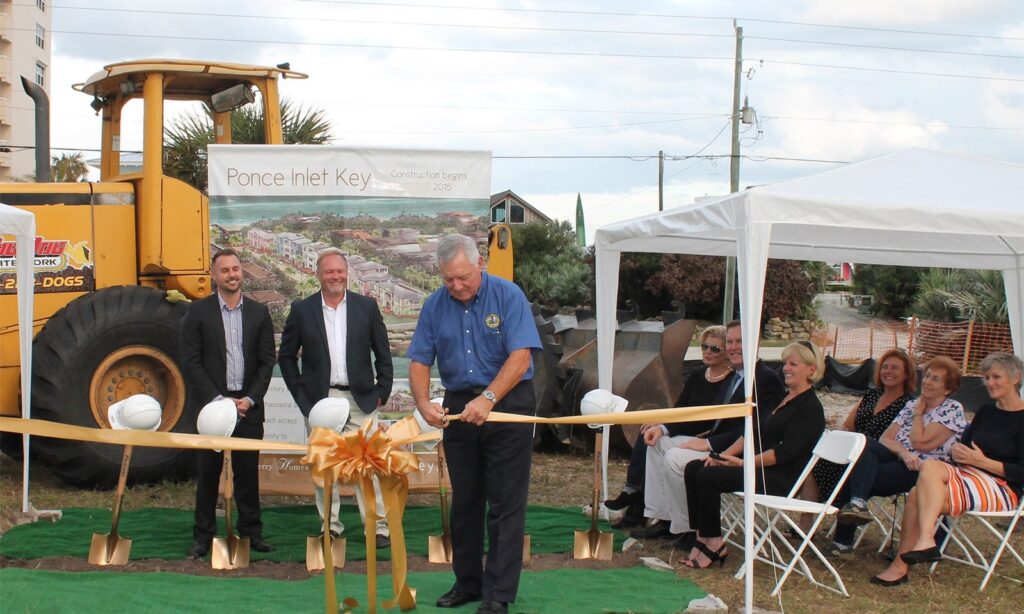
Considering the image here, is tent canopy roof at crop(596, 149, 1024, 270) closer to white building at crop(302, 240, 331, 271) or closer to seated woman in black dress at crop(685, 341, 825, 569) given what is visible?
seated woman in black dress at crop(685, 341, 825, 569)

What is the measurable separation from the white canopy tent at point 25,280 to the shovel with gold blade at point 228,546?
1.70 meters

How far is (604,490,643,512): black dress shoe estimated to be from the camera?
253 inches

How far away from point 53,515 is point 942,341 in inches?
476

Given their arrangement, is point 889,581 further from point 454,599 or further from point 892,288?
point 892,288

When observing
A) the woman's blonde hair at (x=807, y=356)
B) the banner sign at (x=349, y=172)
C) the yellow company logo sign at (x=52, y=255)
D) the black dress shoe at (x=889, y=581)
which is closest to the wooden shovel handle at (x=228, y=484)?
the banner sign at (x=349, y=172)

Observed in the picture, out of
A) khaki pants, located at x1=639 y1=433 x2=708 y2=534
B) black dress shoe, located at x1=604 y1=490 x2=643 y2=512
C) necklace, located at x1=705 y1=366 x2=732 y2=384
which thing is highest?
necklace, located at x1=705 y1=366 x2=732 y2=384

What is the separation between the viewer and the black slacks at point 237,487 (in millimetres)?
5547

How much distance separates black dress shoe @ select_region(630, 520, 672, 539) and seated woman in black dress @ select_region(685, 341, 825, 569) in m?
0.48

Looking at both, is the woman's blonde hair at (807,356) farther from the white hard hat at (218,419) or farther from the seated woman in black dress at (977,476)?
the white hard hat at (218,419)

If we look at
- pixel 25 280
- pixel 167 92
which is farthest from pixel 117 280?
pixel 167 92

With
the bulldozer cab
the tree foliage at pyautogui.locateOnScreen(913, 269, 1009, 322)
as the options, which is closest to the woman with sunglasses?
the bulldozer cab

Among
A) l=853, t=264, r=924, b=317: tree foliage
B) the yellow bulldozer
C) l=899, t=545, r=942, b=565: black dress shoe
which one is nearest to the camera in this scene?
l=899, t=545, r=942, b=565: black dress shoe

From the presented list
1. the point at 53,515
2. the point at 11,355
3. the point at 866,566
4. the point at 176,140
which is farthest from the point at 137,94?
the point at 866,566

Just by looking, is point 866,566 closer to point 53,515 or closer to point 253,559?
point 253,559
